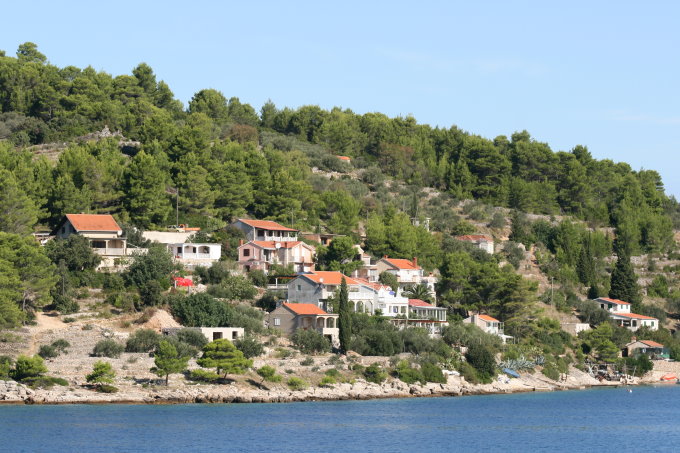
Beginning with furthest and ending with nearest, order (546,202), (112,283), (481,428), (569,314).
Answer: (546,202), (569,314), (112,283), (481,428)

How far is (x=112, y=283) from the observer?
68.8m

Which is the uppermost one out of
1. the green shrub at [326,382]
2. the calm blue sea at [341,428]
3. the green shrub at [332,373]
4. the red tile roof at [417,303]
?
the red tile roof at [417,303]

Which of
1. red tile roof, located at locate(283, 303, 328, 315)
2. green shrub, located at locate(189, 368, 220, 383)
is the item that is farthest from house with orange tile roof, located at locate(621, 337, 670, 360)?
green shrub, located at locate(189, 368, 220, 383)

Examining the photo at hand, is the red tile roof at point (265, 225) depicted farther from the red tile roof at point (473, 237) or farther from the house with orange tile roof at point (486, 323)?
the red tile roof at point (473, 237)

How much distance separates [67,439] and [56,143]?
6355 centimetres

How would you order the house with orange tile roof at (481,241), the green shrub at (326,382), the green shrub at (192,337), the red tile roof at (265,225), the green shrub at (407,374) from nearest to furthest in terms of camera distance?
the green shrub at (326,382) → the green shrub at (192,337) → the green shrub at (407,374) → the red tile roof at (265,225) → the house with orange tile roof at (481,241)

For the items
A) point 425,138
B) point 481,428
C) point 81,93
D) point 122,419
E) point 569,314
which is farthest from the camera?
point 425,138

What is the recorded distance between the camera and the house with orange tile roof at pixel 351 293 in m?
73.8

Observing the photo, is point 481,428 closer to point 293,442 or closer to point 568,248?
point 293,442

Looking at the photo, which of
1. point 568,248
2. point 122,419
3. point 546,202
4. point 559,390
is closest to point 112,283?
point 122,419

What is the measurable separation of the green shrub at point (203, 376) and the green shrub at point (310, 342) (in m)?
9.76

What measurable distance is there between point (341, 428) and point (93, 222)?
3194 cm

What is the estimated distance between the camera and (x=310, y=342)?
67.2 meters

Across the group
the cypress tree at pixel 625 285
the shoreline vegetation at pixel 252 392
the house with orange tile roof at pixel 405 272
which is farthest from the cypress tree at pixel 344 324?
the cypress tree at pixel 625 285
